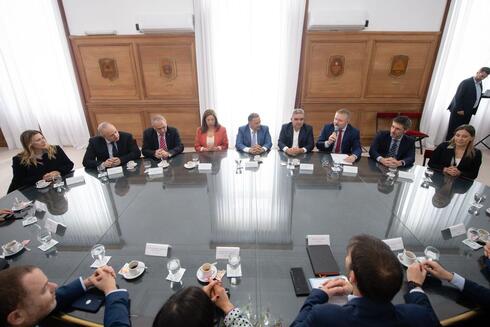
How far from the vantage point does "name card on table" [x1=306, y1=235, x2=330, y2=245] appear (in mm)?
1665

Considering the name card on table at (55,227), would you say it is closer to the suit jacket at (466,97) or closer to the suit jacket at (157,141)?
the suit jacket at (157,141)

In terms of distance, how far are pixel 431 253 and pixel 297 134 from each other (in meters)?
2.30

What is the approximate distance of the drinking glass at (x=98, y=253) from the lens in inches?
61.2

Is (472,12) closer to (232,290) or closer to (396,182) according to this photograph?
(396,182)

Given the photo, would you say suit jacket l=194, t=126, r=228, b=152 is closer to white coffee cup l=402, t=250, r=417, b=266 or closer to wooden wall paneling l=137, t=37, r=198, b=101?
wooden wall paneling l=137, t=37, r=198, b=101

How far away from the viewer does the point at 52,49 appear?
16.7ft

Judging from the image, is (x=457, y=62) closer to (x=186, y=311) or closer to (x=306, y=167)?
(x=306, y=167)

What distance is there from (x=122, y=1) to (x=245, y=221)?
4.96m

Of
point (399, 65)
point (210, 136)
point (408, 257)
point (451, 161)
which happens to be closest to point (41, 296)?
point (408, 257)

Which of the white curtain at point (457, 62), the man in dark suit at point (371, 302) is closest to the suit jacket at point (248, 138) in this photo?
the man in dark suit at point (371, 302)

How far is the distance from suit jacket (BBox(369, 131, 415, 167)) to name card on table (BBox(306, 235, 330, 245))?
177 cm

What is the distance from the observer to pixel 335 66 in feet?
16.4

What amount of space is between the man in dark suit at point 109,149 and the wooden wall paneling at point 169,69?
92.9 inches

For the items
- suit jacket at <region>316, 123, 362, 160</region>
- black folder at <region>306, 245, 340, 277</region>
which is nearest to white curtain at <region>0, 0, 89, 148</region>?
suit jacket at <region>316, 123, 362, 160</region>
